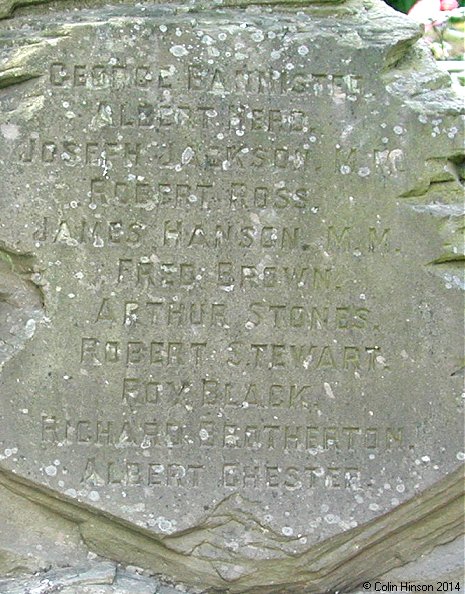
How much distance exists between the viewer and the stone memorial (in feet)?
10.4

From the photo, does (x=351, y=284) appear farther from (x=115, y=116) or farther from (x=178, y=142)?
(x=115, y=116)

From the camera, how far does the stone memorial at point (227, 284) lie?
3.17m

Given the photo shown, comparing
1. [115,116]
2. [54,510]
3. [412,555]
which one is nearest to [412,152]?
[115,116]

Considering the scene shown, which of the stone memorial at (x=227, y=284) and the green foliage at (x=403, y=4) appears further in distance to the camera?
the green foliage at (x=403, y=4)

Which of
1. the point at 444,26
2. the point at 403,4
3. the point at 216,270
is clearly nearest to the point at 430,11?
the point at 444,26

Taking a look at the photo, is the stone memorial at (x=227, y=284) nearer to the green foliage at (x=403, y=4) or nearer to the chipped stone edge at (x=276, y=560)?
the chipped stone edge at (x=276, y=560)

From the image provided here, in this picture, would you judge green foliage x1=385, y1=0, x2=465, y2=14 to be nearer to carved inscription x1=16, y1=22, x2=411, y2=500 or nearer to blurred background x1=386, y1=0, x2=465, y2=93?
blurred background x1=386, y1=0, x2=465, y2=93

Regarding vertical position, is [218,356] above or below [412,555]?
above

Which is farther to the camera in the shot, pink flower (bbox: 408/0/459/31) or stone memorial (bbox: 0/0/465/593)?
pink flower (bbox: 408/0/459/31)

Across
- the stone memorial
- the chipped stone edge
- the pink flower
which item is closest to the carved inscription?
the stone memorial

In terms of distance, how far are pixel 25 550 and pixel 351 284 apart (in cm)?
133

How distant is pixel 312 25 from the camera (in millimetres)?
3205

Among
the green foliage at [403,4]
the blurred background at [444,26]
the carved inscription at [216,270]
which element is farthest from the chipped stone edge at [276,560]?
the green foliage at [403,4]

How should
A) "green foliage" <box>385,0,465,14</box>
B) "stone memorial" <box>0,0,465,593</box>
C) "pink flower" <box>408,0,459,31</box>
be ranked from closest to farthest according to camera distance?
A: 1. "stone memorial" <box>0,0,465,593</box>
2. "pink flower" <box>408,0,459,31</box>
3. "green foliage" <box>385,0,465,14</box>
